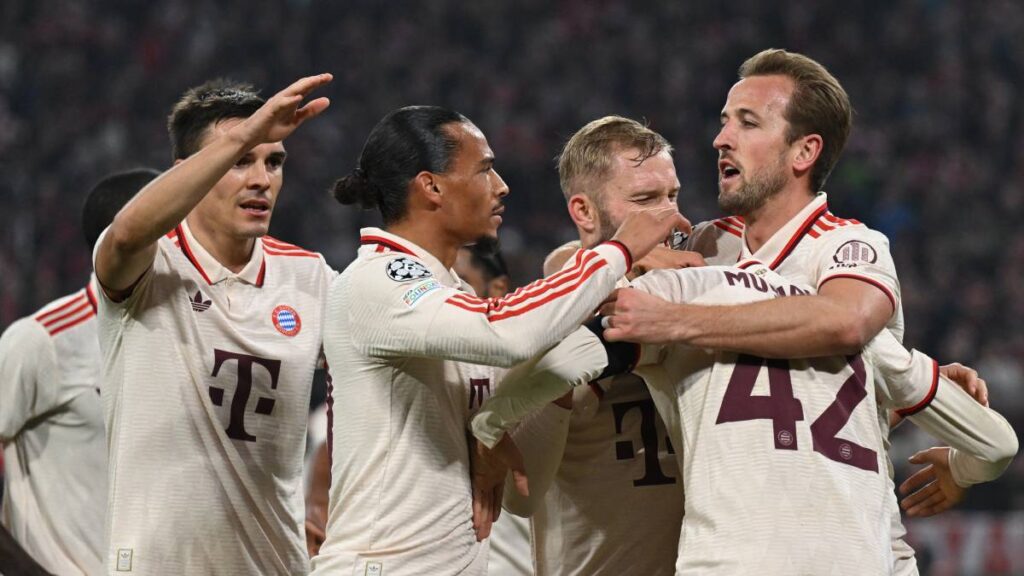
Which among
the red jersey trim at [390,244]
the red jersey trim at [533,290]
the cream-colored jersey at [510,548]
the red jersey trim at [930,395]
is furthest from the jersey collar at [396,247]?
the cream-colored jersey at [510,548]

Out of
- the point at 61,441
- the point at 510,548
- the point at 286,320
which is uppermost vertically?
the point at 286,320

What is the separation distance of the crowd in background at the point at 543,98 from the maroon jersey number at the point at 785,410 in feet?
33.1

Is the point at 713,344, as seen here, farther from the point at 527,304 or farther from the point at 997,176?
the point at 997,176

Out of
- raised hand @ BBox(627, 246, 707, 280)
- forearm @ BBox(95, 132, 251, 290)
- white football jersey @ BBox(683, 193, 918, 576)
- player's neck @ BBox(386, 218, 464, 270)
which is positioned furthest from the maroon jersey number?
forearm @ BBox(95, 132, 251, 290)

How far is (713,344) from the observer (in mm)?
3656

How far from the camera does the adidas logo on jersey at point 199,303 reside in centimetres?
447

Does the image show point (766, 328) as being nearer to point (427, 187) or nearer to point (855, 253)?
point (855, 253)

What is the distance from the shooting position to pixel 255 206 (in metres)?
4.66

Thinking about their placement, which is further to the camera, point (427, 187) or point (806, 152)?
point (806, 152)

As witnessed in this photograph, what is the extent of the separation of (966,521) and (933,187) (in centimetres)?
672

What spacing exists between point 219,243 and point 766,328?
6.70 ft

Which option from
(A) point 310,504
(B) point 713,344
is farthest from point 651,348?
(A) point 310,504

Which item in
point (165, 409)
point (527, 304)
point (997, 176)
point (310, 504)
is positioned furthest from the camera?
point (997, 176)

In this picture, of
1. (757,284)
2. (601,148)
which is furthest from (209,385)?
(757,284)
